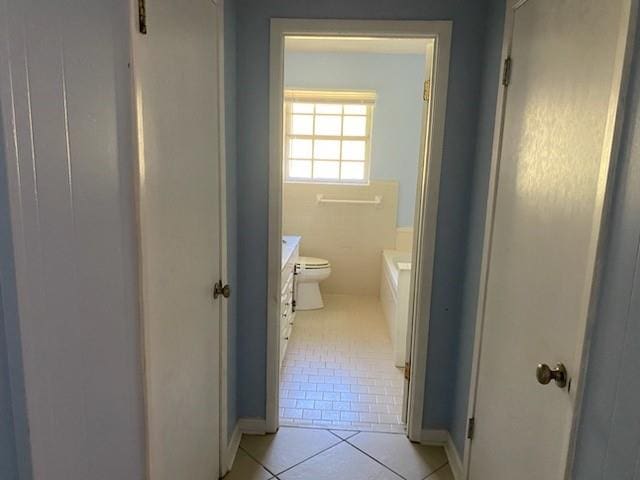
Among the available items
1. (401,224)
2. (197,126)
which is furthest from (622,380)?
(401,224)

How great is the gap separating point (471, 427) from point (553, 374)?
2.87 ft

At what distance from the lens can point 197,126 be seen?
59.1 inches

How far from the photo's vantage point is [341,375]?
119 inches

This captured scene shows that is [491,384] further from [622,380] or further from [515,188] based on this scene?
[622,380]

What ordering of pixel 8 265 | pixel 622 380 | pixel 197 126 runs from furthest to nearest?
pixel 197 126 → pixel 622 380 → pixel 8 265

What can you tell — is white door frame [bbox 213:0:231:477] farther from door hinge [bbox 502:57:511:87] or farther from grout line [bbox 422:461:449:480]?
door hinge [bbox 502:57:511:87]

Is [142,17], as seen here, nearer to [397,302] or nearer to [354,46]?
[397,302]

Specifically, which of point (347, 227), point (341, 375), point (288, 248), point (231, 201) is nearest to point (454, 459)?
point (341, 375)

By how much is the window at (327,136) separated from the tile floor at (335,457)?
9.24 ft

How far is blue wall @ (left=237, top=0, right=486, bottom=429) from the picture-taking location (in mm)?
1995

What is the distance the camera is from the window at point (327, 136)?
443 centimetres

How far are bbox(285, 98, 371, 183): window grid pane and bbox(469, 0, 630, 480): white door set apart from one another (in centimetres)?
297

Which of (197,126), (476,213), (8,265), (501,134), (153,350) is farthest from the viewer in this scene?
(476,213)

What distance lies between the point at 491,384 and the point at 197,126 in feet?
4.68
